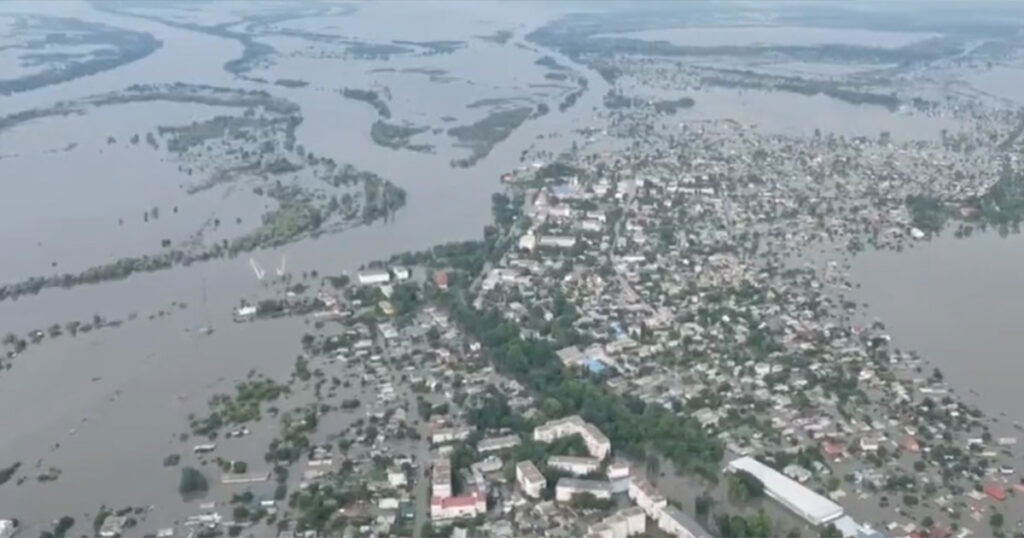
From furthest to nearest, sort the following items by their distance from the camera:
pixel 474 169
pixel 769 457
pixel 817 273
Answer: pixel 474 169 → pixel 817 273 → pixel 769 457

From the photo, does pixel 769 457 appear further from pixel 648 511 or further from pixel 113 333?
pixel 113 333

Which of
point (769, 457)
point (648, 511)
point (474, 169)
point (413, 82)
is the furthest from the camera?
point (413, 82)

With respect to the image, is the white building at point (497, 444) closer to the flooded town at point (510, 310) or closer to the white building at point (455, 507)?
the flooded town at point (510, 310)

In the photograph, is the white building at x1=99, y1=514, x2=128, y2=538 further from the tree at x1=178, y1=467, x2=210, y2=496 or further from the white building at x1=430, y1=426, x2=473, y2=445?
the white building at x1=430, y1=426, x2=473, y2=445

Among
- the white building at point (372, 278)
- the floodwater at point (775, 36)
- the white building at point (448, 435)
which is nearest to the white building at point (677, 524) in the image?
the white building at point (448, 435)

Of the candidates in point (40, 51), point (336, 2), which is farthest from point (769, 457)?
point (336, 2)

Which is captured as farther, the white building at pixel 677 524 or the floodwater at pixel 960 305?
the floodwater at pixel 960 305

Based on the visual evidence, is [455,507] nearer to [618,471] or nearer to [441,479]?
[441,479]
